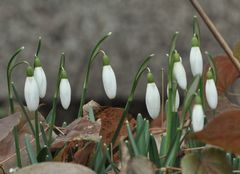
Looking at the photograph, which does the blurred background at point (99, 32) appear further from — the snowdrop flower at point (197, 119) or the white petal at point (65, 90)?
the snowdrop flower at point (197, 119)

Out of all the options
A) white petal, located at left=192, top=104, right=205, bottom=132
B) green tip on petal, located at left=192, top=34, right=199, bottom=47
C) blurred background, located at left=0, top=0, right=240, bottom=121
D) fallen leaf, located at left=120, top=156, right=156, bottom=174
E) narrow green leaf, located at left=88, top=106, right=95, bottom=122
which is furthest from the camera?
blurred background, located at left=0, top=0, right=240, bottom=121

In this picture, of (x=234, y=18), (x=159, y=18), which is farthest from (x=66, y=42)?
(x=234, y=18)

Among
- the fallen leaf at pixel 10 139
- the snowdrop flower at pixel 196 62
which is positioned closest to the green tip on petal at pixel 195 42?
the snowdrop flower at pixel 196 62

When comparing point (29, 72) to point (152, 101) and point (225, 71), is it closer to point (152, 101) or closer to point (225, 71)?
point (152, 101)

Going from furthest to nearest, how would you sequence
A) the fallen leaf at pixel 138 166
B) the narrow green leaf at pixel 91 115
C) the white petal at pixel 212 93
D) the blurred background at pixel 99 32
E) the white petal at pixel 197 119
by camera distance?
the blurred background at pixel 99 32 < the narrow green leaf at pixel 91 115 < the white petal at pixel 212 93 < the white petal at pixel 197 119 < the fallen leaf at pixel 138 166

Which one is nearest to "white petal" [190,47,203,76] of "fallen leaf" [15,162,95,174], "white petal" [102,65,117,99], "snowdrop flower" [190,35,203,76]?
"snowdrop flower" [190,35,203,76]

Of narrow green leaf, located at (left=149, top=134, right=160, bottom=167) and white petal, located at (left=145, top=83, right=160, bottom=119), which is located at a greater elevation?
white petal, located at (left=145, top=83, right=160, bottom=119)

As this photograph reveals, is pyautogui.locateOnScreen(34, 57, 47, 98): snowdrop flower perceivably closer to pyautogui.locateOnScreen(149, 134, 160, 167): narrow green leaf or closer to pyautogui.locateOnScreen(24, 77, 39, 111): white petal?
pyautogui.locateOnScreen(24, 77, 39, 111): white petal
